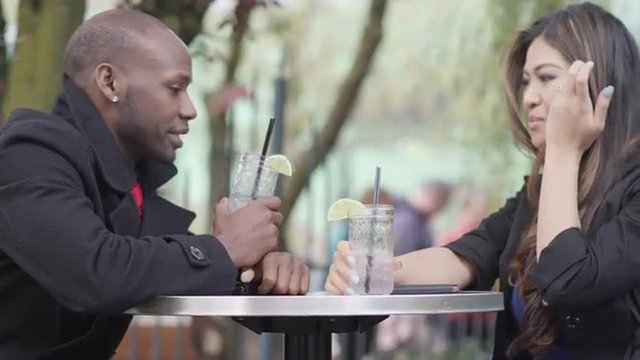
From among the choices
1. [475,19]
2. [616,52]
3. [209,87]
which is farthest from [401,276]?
[475,19]

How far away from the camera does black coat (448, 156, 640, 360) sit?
8.95ft

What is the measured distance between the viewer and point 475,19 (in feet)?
25.3

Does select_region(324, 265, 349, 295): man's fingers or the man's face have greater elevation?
the man's face

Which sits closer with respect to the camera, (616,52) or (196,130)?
(616,52)

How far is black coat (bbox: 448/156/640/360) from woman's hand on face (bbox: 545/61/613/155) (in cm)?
15

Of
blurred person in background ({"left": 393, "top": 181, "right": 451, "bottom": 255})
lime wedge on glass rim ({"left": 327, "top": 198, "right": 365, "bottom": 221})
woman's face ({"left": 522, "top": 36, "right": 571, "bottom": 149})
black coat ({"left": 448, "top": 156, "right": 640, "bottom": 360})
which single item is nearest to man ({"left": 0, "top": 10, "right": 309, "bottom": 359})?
lime wedge on glass rim ({"left": 327, "top": 198, "right": 365, "bottom": 221})

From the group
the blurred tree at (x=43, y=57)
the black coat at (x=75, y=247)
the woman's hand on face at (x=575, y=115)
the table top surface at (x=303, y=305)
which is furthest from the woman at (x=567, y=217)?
the blurred tree at (x=43, y=57)

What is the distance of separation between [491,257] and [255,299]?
1.02 meters

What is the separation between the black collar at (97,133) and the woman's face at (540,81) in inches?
33.5

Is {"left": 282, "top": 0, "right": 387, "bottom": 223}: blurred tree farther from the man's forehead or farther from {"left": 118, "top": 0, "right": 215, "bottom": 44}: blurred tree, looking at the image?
the man's forehead

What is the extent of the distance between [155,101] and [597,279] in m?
0.94

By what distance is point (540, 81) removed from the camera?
3.07 meters

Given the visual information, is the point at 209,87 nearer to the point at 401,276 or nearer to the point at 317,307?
the point at 401,276

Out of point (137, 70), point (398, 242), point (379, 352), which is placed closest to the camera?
point (137, 70)
